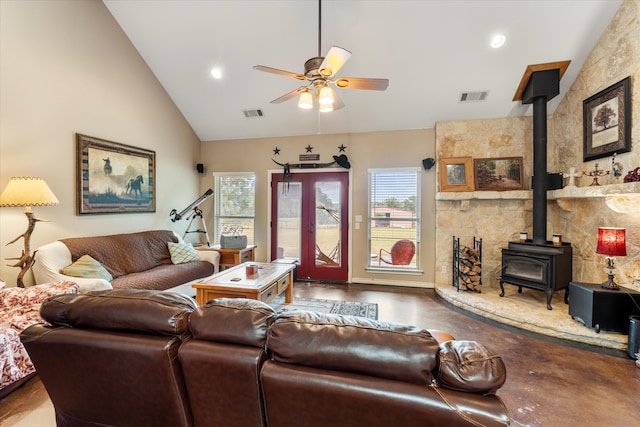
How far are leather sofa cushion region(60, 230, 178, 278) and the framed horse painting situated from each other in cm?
42

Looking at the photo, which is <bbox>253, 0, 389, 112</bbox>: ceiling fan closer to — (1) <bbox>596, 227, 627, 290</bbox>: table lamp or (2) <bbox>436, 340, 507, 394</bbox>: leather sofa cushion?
(2) <bbox>436, 340, 507, 394</bbox>: leather sofa cushion

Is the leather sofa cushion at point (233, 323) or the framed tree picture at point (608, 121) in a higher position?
the framed tree picture at point (608, 121)

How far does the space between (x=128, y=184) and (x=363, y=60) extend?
391 cm

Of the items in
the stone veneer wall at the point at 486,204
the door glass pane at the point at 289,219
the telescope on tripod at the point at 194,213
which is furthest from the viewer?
the door glass pane at the point at 289,219

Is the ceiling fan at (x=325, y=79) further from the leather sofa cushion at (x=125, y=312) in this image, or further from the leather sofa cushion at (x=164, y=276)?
the leather sofa cushion at (x=164, y=276)

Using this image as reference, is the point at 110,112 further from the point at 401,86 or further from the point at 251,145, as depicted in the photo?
the point at 401,86

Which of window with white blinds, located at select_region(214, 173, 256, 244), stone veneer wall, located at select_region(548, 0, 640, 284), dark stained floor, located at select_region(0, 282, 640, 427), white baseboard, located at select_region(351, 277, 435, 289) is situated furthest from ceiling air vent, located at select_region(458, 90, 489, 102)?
window with white blinds, located at select_region(214, 173, 256, 244)

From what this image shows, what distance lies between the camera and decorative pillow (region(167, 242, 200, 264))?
14.4ft

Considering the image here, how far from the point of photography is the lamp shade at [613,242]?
2.82 metres

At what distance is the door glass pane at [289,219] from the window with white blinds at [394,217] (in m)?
1.40

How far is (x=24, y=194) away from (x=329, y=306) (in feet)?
11.7

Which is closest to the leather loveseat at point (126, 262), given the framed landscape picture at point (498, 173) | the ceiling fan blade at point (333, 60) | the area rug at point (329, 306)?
the area rug at point (329, 306)

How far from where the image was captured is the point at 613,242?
2.84 metres

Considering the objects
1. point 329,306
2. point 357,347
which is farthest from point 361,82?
point 329,306
